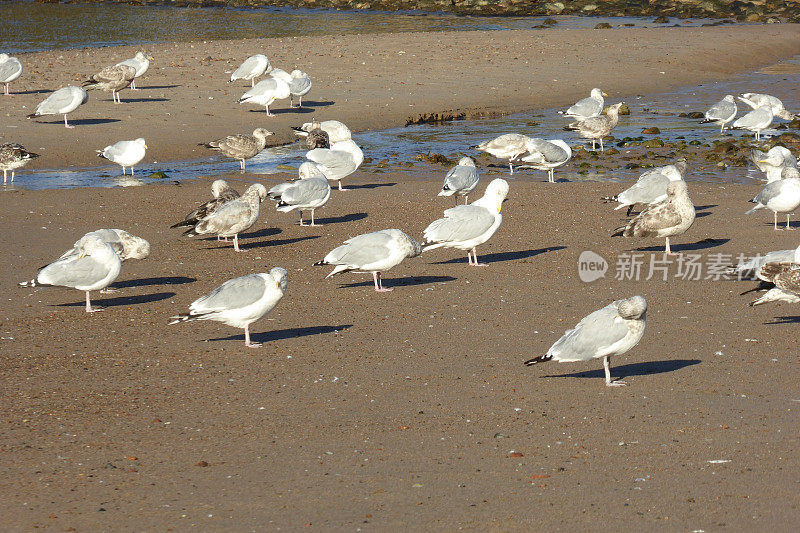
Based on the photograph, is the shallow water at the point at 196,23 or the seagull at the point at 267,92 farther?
the shallow water at the point at 196,23

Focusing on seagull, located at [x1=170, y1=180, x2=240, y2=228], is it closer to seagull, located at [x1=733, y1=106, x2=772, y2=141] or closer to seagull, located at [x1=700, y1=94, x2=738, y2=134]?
seagull, located at [x1=733, y1=106, x2=772, y2=141]

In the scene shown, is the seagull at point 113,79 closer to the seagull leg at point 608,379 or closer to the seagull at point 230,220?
the seagull at point 230,220

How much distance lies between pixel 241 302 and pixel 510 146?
10.9 metres

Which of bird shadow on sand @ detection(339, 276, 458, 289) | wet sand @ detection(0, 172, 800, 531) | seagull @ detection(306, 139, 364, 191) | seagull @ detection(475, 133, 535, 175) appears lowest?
wet sand @ detection(0, 172, 800, 531)

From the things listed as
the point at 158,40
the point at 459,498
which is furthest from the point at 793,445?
the point at 158,40

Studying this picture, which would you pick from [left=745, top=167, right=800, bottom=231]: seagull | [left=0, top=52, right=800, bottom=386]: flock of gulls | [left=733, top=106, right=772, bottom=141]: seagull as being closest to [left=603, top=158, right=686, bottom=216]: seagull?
[left=0, top=52, right=800, bottom=386]: flock of gulls

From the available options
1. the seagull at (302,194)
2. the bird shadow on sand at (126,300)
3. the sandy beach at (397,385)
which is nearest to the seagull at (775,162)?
the sandy beach at (397,385)

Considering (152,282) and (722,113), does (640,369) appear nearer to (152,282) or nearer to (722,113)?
(152,282)

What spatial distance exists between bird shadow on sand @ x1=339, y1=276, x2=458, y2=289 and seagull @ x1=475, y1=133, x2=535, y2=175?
730 centimetres

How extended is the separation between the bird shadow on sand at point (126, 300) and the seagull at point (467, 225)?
3303mm

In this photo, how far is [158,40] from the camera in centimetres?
4700

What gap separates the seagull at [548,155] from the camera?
1856 centimetres

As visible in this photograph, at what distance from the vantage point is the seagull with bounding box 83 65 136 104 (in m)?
25.6

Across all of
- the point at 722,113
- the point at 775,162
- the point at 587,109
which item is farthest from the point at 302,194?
the point at 722,113
